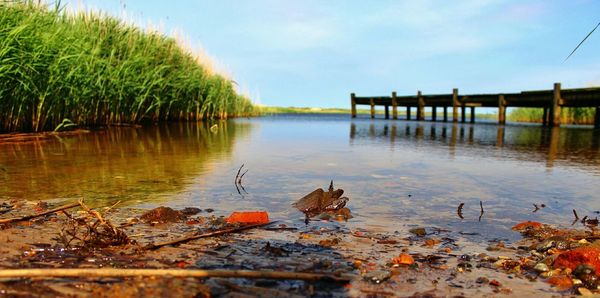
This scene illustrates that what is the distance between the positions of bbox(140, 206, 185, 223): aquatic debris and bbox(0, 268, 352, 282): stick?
0.83m

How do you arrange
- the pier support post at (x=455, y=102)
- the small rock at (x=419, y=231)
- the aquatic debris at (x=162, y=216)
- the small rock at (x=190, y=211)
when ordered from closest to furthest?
the small rock at (x=419, y=231)
the aquatic debris at (x=162, y=216)
the small rock at (x=190, y=211)
the pier support post at (x=455, y=102)

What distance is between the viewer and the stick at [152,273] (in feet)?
4.15

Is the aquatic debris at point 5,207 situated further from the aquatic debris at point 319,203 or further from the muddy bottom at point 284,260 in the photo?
the aquatic debris at point 319,203

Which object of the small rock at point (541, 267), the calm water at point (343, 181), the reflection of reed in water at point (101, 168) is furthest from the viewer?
the reflection of reed in water at point (101, 168)

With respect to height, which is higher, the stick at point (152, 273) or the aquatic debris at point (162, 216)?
the stick at point (152, 273)

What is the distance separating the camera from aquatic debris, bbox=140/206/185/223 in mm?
2152

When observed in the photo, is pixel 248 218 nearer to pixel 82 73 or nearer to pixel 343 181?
pixel 343 181

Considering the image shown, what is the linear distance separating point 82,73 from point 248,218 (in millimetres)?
6587

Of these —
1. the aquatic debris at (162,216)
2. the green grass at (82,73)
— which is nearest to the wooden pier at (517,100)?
the green grass at (82,73)

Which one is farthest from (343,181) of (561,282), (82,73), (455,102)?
(455,102)

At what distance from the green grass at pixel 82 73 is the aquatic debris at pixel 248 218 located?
183 inches

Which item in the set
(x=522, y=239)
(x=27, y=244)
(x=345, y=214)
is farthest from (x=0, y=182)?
(x=522, y=239)

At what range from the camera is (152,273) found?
1323 millimetres

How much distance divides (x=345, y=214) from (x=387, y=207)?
31 cm
